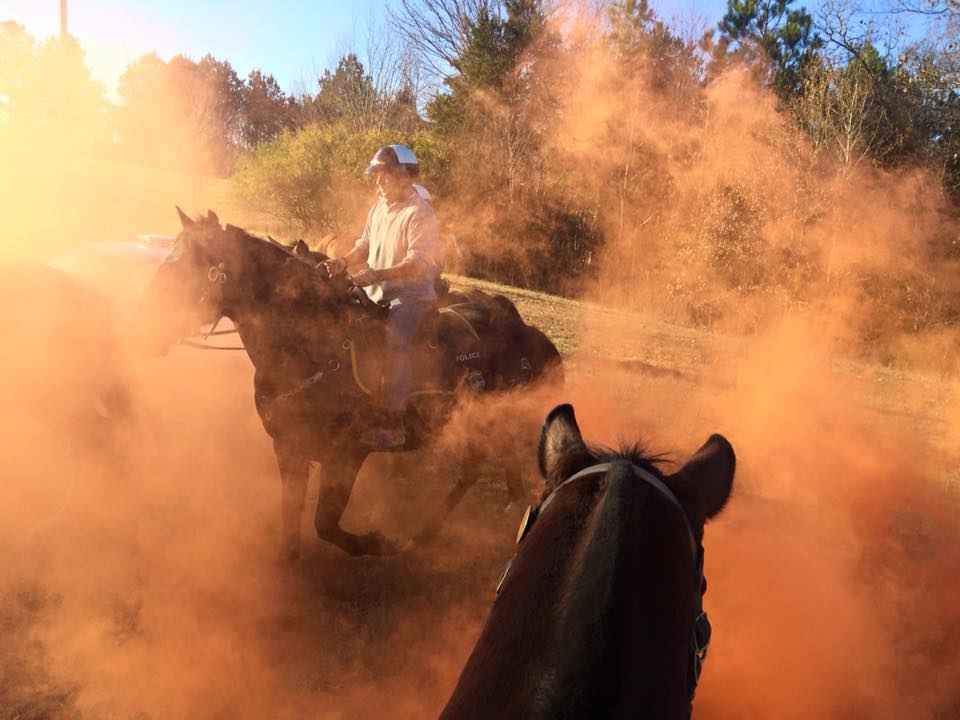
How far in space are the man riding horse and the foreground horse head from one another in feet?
9.75

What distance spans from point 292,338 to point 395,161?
5.13 feet

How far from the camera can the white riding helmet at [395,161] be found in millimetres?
4961

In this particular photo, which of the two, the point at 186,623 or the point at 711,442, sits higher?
the point at 711,442

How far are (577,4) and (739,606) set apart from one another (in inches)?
933

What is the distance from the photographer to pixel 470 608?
4754 mm

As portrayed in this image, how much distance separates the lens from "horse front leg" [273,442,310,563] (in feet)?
15.4

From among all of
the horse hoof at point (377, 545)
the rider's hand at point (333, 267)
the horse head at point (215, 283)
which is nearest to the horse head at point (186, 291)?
the horse head at point (215, 283)

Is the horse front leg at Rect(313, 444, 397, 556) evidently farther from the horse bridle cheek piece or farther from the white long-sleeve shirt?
the horse bridle cheek piece

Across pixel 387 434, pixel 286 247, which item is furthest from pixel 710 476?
pixel 286 247

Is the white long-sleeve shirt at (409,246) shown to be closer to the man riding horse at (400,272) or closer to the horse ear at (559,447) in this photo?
the man riding horse at (400,272)

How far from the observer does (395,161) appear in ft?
16.3

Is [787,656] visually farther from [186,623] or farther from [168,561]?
[168,561]

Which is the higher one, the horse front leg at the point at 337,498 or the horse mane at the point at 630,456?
the horse mane at the point at 630,456

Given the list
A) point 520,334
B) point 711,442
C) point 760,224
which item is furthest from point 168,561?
point 760,224
